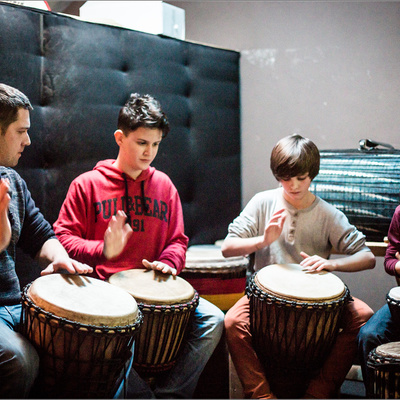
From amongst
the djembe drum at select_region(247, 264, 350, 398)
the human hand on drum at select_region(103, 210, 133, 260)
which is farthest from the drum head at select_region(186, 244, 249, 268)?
the human hand on drum at select_region(103, 210, 133, 260)

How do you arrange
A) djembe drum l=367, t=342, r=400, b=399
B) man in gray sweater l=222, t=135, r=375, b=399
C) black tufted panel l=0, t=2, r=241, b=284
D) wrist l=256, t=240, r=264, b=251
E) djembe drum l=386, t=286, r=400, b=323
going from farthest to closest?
black tufted panel l=0, t=2, r=241, b=284, wrist l=256, t=240, r=264, b=251, man in gray sweater l=222, t=135, r=375, b=399, djembe drum l=386, t=286, r=400, b=323, djembe drum l=367, t=342, r=400, b=399

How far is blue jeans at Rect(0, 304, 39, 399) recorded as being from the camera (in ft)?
5.74

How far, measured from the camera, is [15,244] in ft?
7.16

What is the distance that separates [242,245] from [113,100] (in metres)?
1.24

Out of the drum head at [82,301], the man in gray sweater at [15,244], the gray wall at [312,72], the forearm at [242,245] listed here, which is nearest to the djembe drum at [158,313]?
the drum head at [82,301]

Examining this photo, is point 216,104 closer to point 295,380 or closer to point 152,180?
point 152,180

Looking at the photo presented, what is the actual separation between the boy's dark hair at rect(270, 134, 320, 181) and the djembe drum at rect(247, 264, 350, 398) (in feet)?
1.55

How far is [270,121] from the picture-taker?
3834 mm

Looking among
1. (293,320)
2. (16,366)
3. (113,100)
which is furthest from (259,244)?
(113,100)

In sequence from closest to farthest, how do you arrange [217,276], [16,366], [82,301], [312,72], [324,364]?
[16,366] → [82,301] → [324,364] → [217,276] → [312,72]

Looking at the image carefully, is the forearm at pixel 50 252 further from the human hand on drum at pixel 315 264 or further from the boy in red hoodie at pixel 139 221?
the human hand on drum at pixel 315 264

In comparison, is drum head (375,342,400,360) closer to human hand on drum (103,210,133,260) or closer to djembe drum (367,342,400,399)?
djembe drum (367,342,400,399)

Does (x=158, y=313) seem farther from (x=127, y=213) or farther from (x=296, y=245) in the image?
(x=296, y=245)

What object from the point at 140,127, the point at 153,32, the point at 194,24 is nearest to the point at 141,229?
the point at 140,127
